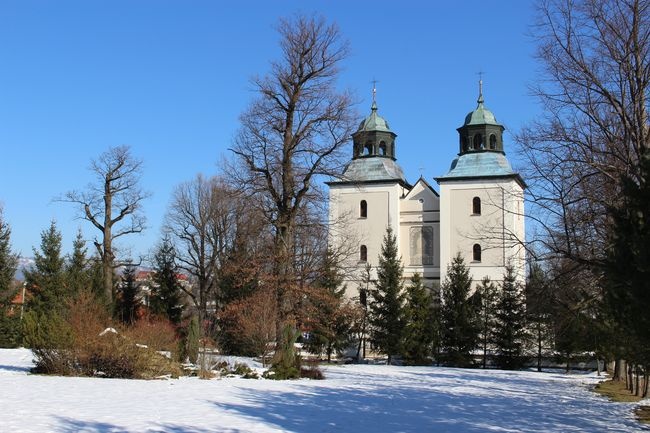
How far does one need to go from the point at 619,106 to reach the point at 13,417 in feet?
43.9

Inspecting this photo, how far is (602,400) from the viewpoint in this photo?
17.3m

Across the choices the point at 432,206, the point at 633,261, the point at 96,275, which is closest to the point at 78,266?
the point at 96,275

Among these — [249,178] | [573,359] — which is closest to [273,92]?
[249,178]

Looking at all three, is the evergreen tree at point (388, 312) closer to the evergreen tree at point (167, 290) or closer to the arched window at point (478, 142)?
the evergreen tree at point (167, 290)

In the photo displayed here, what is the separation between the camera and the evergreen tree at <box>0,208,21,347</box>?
32.2 m

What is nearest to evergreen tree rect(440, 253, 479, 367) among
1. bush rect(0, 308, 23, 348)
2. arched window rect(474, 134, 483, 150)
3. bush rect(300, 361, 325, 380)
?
arched window rect(474, 134, 483, 150)

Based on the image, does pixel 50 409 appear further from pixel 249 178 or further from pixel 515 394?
pixel 249 178

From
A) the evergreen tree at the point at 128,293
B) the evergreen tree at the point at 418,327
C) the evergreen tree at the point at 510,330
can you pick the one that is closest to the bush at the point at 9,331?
the evergreen tree at the point at 128,293

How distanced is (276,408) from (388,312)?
86.5 feet

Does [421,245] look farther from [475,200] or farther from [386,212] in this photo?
[475,200]

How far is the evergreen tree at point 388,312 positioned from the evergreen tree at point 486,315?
425cm

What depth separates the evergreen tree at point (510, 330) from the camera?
36.7 m

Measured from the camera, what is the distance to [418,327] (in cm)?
3822

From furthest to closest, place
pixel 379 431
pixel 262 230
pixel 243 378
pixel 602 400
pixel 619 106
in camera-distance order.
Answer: pixel 262 230, pixel 243 378, pixel 602 400, pixel 619 106, pixel 379 431
